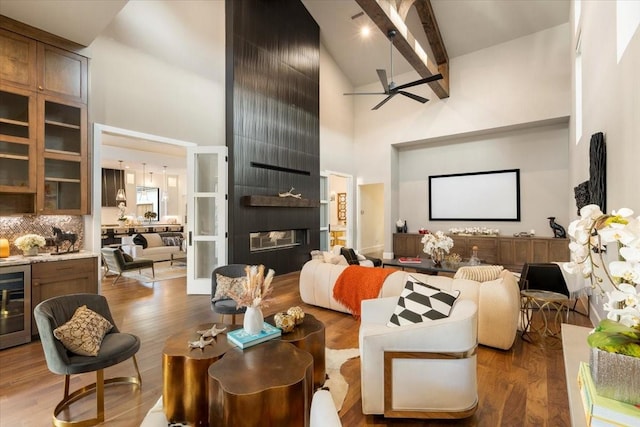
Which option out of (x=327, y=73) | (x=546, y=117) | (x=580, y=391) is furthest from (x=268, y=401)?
(x=327, y=73)

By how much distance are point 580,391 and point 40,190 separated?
15.6 feet

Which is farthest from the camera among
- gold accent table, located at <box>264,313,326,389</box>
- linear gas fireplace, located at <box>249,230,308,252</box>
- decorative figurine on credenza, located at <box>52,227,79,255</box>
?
linear gas fireplace, located at <box>249,230,308,252</box>

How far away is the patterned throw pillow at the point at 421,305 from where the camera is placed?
223 cm

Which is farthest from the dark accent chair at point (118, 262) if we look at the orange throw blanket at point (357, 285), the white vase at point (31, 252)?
the orange throw blanket at point (357, 285)

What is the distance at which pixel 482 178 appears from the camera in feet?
25.7

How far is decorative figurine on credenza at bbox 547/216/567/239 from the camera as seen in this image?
656cm

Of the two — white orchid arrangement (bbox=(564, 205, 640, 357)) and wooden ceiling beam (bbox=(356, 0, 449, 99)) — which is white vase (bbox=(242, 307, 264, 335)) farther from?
wooden ceiling beam (bbox=(356, 0, 449, 99))

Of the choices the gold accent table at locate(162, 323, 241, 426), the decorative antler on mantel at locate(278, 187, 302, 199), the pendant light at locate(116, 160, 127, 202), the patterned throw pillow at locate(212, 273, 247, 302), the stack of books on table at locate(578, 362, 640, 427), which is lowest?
the gold accent table at locate(162, 323, 241, 426)

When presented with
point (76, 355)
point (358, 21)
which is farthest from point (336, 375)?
point (358, 21)

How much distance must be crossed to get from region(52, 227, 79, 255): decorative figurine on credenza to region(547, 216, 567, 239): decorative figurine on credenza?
28.6 feet

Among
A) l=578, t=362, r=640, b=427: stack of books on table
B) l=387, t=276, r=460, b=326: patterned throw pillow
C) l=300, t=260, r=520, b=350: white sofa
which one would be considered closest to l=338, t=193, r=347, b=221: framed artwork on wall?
l=300, t=260, r=520, b=350: white sofa

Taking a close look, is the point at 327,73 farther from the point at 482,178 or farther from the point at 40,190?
the point at 40,190

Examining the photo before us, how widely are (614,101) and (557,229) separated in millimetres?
5149

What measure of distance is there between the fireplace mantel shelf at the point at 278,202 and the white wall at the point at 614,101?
4.87 metres
